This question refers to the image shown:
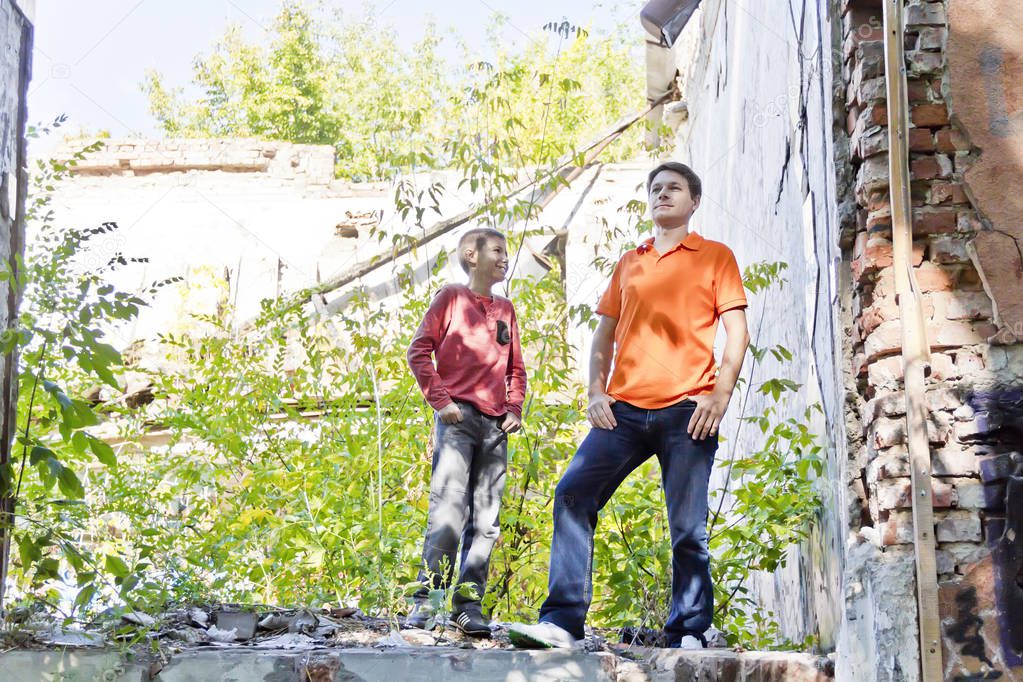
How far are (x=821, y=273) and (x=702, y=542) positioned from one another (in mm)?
1021

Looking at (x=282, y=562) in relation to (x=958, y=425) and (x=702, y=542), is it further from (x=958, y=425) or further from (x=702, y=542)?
(x=958, y=425)

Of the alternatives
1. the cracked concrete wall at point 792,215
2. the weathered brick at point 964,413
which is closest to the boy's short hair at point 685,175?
the cracked concrete wall at point 792,215

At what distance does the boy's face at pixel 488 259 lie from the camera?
14.2 feet

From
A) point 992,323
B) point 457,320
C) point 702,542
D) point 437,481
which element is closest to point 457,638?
point 437,481

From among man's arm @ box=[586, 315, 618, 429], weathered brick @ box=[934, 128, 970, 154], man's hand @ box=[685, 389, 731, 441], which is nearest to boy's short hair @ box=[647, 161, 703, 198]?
man's arm @ box=[586, 315, 618, 429]

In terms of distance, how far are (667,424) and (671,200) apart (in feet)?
2.69

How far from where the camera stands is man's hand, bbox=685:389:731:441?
3.45 metres

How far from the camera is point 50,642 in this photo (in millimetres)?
3316

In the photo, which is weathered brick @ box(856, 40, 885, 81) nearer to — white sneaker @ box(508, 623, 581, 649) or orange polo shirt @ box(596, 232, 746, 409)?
orange polo shirt @ box(596, 232, 746, 409)

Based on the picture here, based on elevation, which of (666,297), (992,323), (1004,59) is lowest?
(992,323)

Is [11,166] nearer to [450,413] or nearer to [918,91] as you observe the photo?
[450,413]

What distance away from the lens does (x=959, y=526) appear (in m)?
2.90

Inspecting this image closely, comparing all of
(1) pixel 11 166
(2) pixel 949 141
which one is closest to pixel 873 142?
(2) pixel 949 141

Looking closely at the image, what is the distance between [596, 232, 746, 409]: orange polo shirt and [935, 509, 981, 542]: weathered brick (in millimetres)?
890
